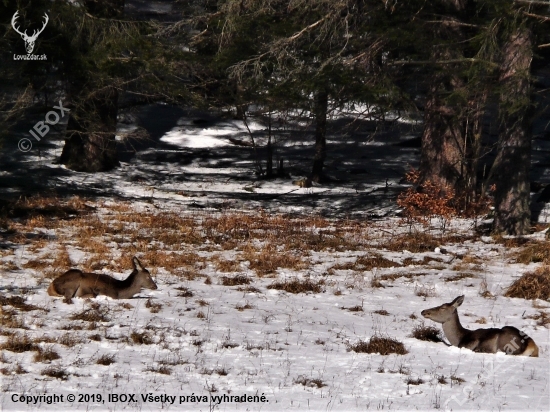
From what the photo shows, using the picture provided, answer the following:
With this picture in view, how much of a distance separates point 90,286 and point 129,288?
0.48 metres

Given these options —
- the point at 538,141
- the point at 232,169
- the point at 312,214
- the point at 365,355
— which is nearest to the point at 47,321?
the point at 365,355

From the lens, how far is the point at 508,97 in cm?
1381

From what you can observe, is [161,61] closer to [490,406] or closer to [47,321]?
[47,321]

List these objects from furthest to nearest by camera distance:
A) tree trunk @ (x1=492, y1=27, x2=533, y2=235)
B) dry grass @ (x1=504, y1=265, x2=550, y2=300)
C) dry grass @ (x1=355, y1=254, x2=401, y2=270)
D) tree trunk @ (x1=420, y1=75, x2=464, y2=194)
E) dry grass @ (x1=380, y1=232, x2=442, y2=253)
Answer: tree trunk @ (x1=420, y1=75, x2=464, y2=194) < tree trunk @ (x1=492, y1=27, x2=533, y2=235) < dry grass @ (x1=380, y1=232, x2=442, y2=253) < dry grass @ (x1=355, y1=254, x2=401, y2=270) < dry grass @ (x1=504, y1=265, x2=550, y2=300)

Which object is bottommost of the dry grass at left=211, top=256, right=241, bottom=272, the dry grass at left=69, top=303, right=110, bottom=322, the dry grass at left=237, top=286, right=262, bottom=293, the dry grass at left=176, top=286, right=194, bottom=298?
the dry grass at left=237, top=286, right=262, bottom=293

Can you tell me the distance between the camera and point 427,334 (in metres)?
8.48

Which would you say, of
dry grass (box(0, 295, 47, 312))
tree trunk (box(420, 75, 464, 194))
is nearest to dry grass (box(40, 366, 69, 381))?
dry grass (box(0, 295, 47, 312))

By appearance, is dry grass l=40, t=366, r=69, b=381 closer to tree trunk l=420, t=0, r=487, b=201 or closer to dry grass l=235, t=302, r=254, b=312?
dry grass l=235, t=302, r=254, b=312

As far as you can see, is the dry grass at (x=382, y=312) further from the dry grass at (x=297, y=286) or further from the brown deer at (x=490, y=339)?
the brown deer at (x=490, y=339)

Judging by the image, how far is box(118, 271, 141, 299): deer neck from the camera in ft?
31.5

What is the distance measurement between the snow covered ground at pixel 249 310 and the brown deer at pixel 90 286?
0.12 m

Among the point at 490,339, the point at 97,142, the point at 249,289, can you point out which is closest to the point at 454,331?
the point at 490,339

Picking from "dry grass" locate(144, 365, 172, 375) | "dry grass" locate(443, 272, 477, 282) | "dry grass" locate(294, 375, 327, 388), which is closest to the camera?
"dry grass" locate(294, 375, 327, 388)

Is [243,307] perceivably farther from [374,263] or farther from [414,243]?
[414,243]
